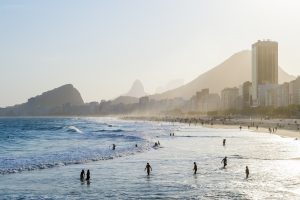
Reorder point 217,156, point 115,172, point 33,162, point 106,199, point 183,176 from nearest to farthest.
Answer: point 106,199 < point 183,176 < point 115,172 < point 33,162 < point 217,156

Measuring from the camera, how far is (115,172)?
155 feet

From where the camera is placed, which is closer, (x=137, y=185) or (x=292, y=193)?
(x=292, y=193)

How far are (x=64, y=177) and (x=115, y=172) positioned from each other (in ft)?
19.3

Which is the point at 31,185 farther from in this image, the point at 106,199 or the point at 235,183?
the point at 235,183

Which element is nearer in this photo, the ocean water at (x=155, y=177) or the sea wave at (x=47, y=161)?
the ocean water at (x=155, y=177)

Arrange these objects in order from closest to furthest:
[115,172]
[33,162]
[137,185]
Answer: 1. [137,185]
2. [115,172]
3. [33,162]

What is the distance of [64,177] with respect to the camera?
44000mm

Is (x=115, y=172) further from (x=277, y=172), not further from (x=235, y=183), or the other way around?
(x=277, y=172)

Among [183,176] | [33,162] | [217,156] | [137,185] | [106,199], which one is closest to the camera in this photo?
[106,199]

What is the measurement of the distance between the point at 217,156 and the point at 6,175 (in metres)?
29.3

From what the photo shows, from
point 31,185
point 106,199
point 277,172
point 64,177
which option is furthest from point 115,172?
point 277,172

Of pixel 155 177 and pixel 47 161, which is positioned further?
pixel 47 161

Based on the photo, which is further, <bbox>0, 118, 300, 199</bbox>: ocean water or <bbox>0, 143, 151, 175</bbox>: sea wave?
<bbox>0, 143, 151, 175</bbox>: sea wave

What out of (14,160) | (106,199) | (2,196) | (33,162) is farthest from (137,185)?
(14,160)
